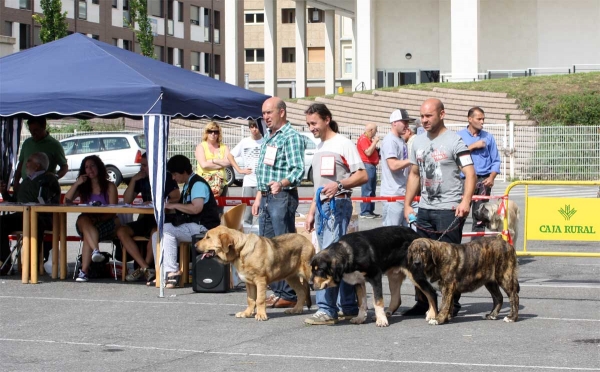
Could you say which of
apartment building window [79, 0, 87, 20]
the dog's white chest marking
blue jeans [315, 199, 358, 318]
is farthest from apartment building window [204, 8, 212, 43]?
the dog's white chest marking

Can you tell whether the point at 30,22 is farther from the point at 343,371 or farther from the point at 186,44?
the point at 343,371

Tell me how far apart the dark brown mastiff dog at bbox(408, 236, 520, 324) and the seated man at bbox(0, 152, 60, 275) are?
556cm

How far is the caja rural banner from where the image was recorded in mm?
11227

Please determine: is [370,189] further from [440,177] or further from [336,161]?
[336,161]

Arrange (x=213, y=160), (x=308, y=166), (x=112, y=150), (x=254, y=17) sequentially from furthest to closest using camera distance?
(x=254, y=17) < (x=112, y=150) < (x=308, y=166) < (x=213, y=160)

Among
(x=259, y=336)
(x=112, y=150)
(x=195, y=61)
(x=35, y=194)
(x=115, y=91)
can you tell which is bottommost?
(x=259, y=336)

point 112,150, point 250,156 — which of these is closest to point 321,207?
point 250,156

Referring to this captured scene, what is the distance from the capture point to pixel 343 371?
738 cm

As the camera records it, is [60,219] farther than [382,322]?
Yes

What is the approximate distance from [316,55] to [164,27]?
68.5ft

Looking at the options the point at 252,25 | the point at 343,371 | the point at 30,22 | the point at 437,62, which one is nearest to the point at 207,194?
the point at 343,371

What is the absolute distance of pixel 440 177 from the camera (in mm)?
9453

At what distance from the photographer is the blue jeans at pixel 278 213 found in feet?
33.1

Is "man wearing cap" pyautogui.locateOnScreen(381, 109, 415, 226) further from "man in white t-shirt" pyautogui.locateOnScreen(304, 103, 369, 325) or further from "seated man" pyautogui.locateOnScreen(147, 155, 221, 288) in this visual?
"man in white t-shirt" pyautogui.locateOnScreen(304, 103, 369, 325)
